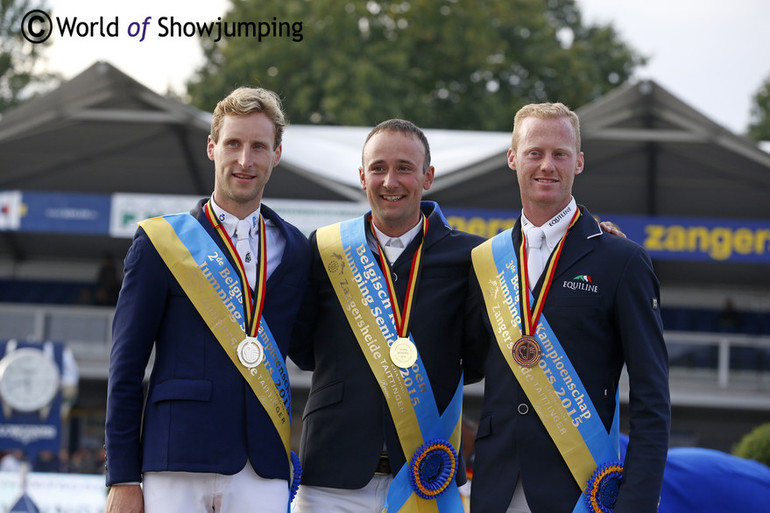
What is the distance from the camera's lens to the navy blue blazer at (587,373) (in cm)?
316

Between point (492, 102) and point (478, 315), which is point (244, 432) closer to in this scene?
point (478, 315)

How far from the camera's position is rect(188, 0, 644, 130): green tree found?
84.2ft

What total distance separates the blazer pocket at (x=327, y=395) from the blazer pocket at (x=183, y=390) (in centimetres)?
54

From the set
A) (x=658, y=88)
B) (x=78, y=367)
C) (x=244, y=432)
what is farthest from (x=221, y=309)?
(x=78, y=367)

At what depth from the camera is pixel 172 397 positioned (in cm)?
319

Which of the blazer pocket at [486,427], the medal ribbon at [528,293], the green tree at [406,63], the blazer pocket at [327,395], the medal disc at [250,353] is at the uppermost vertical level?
the green tree at [406,63]

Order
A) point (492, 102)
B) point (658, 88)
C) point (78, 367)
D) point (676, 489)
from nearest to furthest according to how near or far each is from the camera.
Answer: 1. point (676, 489)
2. point (658, 88)
3. point (78, 367)
4. point (492, 102)

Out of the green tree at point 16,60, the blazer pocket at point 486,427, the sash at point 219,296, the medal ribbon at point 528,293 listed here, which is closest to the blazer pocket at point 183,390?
the sash at point 219,296

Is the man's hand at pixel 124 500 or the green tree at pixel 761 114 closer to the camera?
the man's hand at pixel 124 500

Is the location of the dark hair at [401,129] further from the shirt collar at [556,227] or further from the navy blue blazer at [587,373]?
the navy blue blazer at [587,373]

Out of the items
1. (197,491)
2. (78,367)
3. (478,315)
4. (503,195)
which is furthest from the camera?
(503,195)

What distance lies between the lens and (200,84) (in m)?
28.2

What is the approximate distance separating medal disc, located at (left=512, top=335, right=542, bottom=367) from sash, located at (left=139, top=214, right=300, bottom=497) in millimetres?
795

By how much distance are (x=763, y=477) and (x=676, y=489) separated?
47 cm
